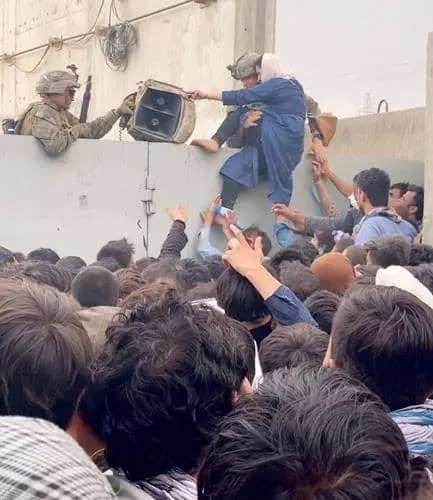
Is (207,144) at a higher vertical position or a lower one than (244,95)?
lower

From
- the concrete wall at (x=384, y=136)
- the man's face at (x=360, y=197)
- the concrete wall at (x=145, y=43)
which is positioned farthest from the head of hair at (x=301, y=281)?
the concrete wall at (x=145, y=43)

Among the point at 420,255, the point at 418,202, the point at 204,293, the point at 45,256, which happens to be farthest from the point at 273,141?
the point at 204,293

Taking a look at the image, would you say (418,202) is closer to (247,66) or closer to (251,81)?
(251,81)

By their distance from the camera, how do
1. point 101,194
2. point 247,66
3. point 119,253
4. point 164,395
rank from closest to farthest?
point 164,395 < point 119,253 < point 101,194 < point 247,66

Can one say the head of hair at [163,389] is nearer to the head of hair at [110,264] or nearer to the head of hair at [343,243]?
the head of hair at [110,264]

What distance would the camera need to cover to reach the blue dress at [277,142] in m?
8.05

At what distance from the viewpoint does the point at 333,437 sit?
1.44m

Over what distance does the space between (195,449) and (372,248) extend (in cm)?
315

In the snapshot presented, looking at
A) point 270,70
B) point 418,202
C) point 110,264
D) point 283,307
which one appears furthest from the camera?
point 418,202

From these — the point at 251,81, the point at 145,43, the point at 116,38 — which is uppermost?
the point at 116,38

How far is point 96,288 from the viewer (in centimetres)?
377

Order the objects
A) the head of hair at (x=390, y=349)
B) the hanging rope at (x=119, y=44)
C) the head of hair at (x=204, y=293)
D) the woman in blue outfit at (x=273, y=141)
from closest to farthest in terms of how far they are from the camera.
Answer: the head of hair at (x=390, y=349) < the head of hair at (x=204, y=293) < the woman in blue outfit at (x=273, y=141) < the hanging rope at (x=119, y=44)

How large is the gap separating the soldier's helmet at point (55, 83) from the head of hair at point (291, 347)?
17.4 feet

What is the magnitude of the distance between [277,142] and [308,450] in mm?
6975
